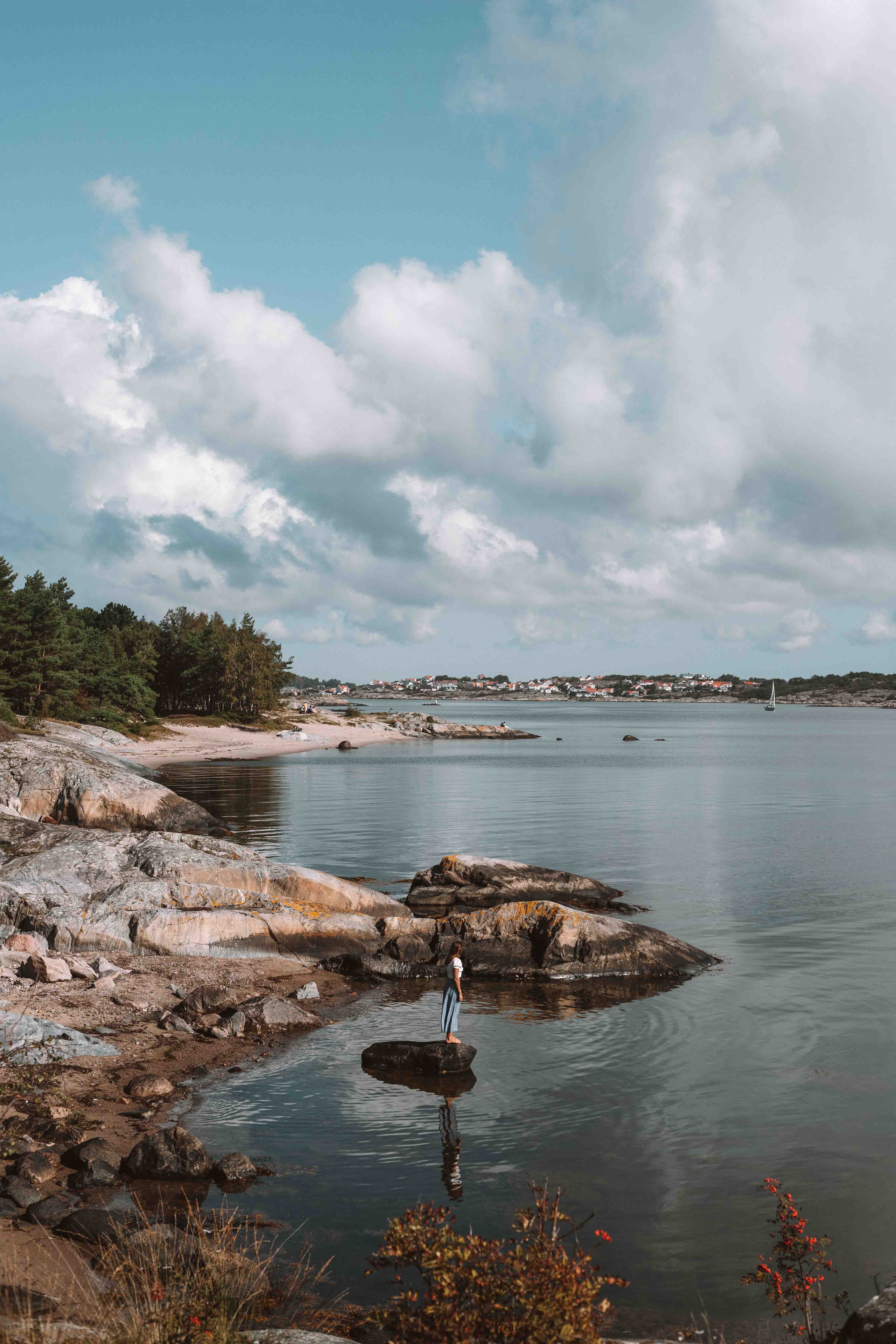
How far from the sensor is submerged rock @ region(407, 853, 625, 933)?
2869 cm

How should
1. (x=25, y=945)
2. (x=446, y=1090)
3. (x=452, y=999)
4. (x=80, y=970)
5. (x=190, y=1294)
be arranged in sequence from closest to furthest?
(x=190, y=1294) < (x=446, y=1090) < (x=452, y=999) < (x=80, y=970) < (x=25, y=945)

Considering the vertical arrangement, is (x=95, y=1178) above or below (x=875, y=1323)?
below

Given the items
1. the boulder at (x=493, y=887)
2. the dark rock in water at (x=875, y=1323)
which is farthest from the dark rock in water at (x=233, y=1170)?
the boulder at (x=493, y=887)

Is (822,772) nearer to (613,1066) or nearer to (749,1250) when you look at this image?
(613,1066)

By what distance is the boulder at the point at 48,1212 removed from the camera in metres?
10.2

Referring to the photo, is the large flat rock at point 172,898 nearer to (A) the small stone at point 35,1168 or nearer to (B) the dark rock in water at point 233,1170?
(A) the small stone at point 35,1168

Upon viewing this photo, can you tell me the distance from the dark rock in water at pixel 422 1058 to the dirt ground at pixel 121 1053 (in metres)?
2.05

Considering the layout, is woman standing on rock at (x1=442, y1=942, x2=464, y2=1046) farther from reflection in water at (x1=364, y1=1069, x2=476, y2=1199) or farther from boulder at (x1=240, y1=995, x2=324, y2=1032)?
boulder at (x1=240, y1=995, x2=324, y2=1032)

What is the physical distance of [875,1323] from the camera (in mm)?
7770

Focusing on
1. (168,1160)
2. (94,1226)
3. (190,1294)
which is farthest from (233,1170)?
(190,1294)

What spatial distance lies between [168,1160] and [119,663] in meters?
91.1

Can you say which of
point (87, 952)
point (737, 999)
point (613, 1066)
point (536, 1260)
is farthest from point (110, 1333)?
point (737, 999)

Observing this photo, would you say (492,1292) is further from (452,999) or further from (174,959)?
(174,959)

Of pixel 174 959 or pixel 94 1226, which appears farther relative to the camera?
pixel 174 959
